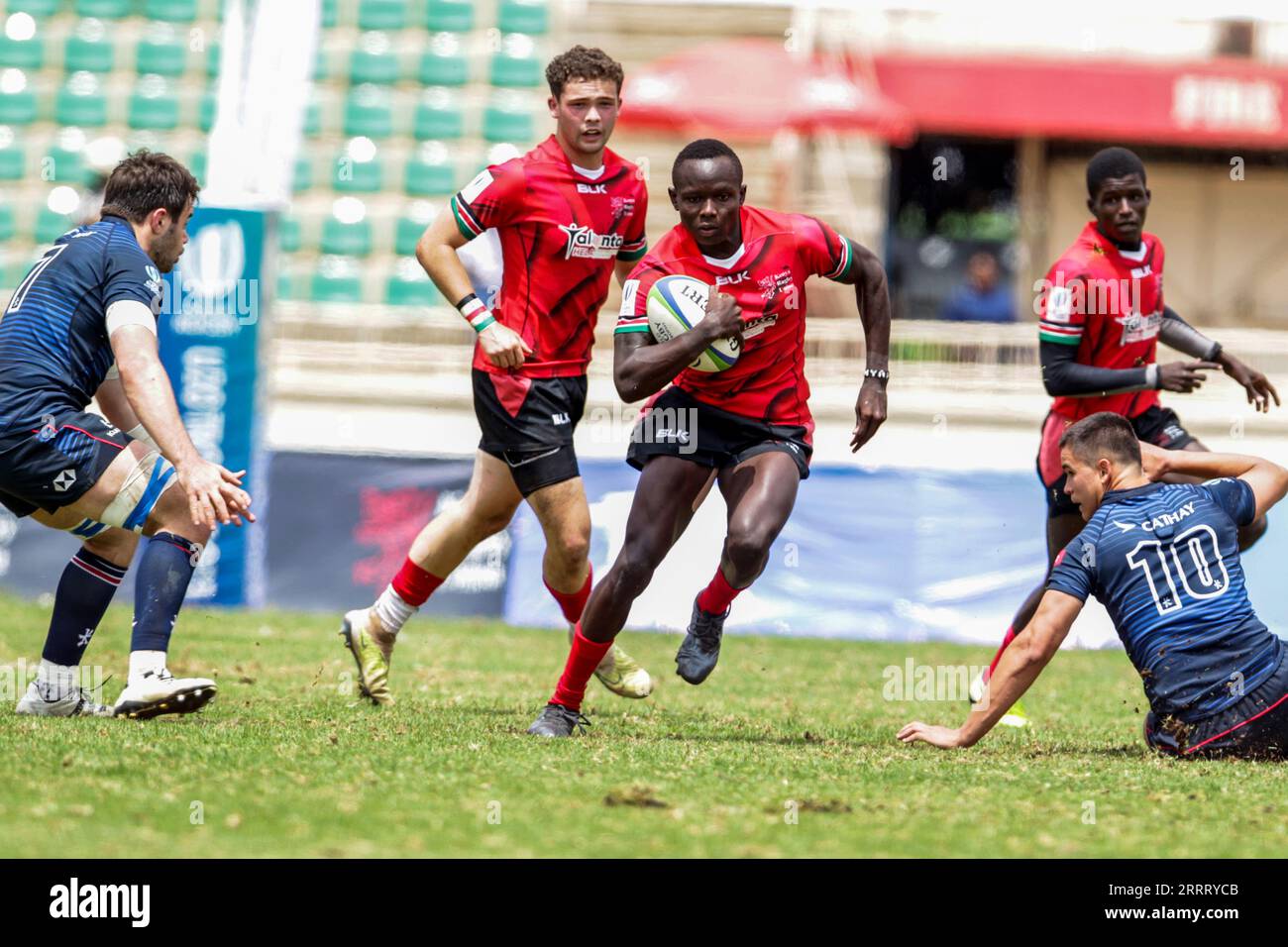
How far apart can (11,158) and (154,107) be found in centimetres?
185

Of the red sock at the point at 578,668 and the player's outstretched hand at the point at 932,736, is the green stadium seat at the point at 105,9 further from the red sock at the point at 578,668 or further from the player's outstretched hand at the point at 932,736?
the player's outstretched hand at the point at 932,736

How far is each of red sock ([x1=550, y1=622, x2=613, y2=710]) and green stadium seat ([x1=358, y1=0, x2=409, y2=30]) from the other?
54.1ft

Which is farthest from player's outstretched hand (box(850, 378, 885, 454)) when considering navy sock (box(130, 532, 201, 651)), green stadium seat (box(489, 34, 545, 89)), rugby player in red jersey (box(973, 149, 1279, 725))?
green stadium seat (box(489, 34, 545, 89))

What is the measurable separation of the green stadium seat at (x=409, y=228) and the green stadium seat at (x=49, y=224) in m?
3.88

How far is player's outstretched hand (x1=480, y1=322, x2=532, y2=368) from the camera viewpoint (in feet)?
23.6

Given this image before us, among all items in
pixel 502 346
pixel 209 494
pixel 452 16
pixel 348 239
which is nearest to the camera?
Answer: pixel 209 494

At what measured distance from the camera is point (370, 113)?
21516mm

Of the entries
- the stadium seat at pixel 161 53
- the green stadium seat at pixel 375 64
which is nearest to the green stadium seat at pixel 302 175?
→ the green stadium seat at pixel 375 64

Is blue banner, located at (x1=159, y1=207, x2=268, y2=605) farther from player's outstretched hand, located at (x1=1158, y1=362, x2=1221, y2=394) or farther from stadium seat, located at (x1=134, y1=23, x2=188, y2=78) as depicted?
stadium seat, located at (x1=134, y1=23, x2=188, y2=78)

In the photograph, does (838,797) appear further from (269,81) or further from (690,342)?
(269,81)

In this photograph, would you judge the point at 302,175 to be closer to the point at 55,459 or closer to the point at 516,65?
the point at 516,65

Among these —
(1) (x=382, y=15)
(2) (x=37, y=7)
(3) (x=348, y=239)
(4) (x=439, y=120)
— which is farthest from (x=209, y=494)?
(2) (x=37, y=7)

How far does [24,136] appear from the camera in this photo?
21.5m

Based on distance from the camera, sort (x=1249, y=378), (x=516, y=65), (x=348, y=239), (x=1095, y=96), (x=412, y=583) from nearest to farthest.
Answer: (x=412, y=583) < (x=1249, y=378) < (x=348, y=239) < (x=516, y=65) < (x=1095, y=96)
